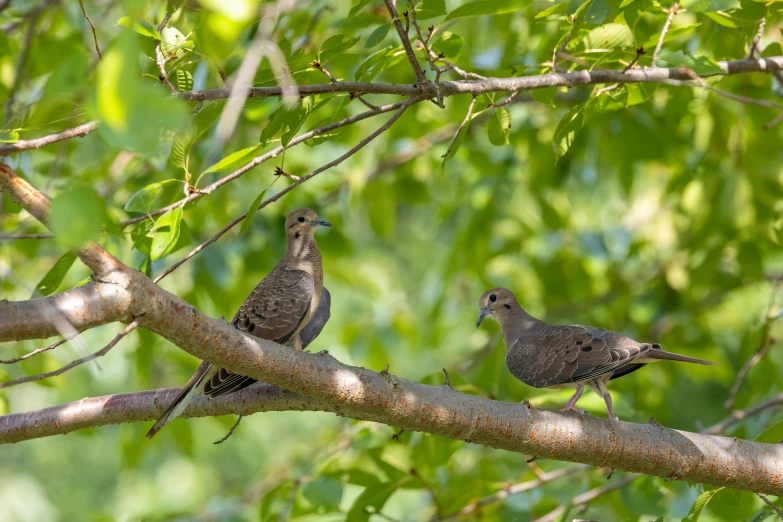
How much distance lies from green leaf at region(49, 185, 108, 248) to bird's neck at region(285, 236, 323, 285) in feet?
9.00

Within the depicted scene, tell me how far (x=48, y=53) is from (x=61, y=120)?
9.67 feet

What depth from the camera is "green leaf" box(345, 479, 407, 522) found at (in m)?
3.58

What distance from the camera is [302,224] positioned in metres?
4.57

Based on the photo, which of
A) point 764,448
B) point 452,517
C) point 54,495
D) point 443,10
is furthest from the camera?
point 54,495

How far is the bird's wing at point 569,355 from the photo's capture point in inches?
145

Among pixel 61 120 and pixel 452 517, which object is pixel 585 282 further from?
pixel 61 120

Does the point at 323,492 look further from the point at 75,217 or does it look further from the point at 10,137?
the point at 75,217

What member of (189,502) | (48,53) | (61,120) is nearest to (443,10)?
(61,120)

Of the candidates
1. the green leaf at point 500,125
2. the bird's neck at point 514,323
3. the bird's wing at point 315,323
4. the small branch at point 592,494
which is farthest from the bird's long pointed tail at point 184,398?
the bird's neck at point 514,323

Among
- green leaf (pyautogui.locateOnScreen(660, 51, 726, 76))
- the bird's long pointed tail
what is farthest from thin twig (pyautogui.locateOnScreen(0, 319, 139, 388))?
green leaf (pyautogui.locateOnScreen(660, 51, 726, 76))

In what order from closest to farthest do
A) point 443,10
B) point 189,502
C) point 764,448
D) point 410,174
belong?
point 443,10, point 764,448, point 410,174, point 189,502

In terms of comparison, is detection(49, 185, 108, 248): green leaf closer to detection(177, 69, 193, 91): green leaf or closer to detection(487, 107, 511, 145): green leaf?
detection(177, 69, 193, 91): green leaf

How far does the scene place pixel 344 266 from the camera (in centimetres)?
667

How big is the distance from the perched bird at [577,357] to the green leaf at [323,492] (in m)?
1.06
